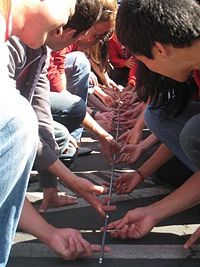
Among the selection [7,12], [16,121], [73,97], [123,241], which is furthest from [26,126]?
[73,97]

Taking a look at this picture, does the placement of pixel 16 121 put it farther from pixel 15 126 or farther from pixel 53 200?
pixel 53 200

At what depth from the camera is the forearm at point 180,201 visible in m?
1.64

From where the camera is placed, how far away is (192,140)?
1612 millimetres

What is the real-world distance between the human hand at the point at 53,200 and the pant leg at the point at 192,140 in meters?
0.52

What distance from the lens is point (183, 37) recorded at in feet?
4.49

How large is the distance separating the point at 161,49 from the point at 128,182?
0.74 meters

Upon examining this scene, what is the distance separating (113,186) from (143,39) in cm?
82

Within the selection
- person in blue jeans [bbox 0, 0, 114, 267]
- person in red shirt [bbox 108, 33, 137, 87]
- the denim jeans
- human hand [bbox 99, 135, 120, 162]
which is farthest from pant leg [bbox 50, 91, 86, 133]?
person in red shirt [bbox 108, 33, 137, 87]

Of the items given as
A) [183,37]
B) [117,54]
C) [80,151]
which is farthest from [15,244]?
[117,54]

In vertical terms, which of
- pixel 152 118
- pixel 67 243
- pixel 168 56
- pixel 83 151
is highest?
pixel 168 56

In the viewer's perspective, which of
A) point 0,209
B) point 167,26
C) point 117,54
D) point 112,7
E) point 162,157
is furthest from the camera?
point 117,54

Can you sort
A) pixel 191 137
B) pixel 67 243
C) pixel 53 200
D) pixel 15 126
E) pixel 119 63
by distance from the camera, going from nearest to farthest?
pixel 15 126 < pixel 67 243 < pixel 191 137 < pixel 53 200 < pixel 119 63

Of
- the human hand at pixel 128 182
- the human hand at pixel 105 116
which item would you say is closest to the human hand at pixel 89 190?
the human hand at pixel 128 182

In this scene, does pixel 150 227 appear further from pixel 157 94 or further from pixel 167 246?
pixel 157 94
